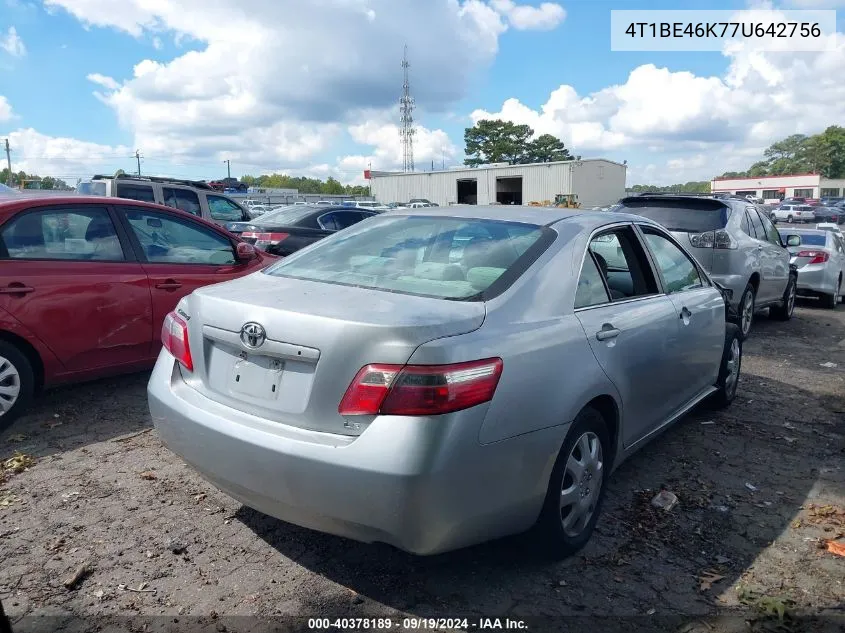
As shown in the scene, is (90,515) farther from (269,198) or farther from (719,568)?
(269,198)

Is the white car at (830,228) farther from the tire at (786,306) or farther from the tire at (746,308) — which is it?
the tire at (746,308)

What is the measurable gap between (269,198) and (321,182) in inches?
3570

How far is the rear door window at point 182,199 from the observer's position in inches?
453

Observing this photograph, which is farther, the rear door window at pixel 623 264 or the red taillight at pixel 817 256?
the red taillight at pixel 817 256

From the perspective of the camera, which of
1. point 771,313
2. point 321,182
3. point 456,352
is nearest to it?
point 456,352

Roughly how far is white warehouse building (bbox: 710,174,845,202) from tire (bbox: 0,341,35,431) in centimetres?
9579

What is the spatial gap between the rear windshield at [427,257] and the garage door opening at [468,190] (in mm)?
51083

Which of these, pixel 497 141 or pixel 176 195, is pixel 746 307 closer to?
pixel 176 195

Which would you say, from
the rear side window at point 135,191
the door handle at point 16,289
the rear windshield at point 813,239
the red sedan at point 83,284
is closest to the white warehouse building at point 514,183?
the rear windshield at point 813,239

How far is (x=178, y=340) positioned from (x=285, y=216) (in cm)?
925

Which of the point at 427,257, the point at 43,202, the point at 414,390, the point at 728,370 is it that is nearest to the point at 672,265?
the point at 728,370

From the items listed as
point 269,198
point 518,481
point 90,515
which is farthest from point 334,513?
point 269,198

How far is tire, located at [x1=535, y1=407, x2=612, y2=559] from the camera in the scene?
2.89 m

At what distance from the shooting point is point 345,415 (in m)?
2.47
